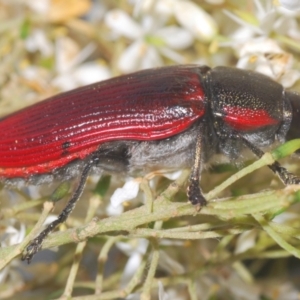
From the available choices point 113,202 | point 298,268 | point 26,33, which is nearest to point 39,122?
point 113,202

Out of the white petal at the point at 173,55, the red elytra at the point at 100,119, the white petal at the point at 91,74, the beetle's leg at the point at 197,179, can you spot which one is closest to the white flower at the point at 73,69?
the white petal at the point at 91,74

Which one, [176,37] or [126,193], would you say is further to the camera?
[176,37]

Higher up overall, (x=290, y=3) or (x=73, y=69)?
(x=290, y=3)

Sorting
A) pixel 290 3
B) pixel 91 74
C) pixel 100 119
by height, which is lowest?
pixel 91 74

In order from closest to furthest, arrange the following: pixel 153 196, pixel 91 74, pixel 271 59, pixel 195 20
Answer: pixel 153 196
pixel 271 59
pixel 195 20
pixel 91 74

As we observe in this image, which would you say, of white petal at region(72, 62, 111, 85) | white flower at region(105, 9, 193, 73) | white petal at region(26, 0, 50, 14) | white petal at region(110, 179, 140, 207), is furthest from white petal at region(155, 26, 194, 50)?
white petal at region(110, 179, 140, 207)

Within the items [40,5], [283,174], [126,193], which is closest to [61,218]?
[126,193]

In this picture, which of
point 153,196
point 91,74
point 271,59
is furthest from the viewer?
point 91,74

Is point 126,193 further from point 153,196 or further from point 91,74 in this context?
point 91,74
